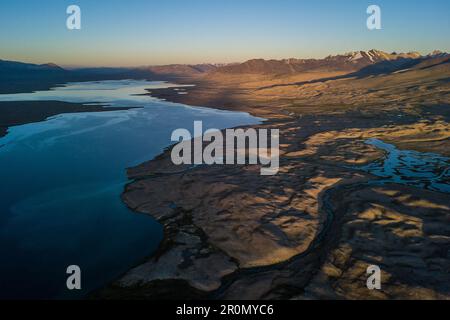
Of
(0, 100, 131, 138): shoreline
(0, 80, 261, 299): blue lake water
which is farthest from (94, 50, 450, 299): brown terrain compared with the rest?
(0, 100, 131, 138): shoreline

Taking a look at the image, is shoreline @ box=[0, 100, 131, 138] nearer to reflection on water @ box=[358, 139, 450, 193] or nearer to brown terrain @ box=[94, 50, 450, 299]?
→ brown terrain @ box=[94, 50, 450, 299]

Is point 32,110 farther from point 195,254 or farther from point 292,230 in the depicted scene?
point 292,230

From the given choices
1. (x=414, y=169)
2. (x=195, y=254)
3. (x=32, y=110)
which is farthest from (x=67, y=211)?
(x=32, y=110)

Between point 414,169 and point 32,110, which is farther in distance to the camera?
point 32,110

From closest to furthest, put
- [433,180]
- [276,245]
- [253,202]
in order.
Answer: [276,245]
[253,202]
[433,180]
